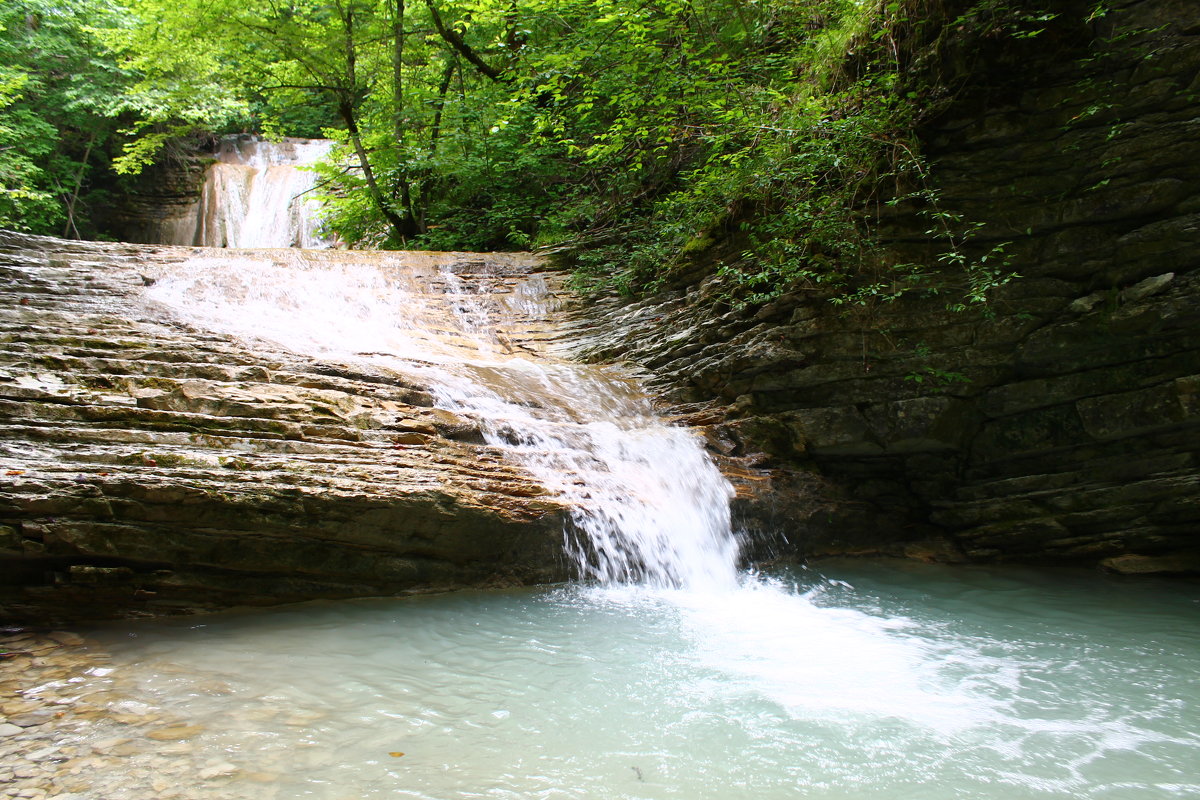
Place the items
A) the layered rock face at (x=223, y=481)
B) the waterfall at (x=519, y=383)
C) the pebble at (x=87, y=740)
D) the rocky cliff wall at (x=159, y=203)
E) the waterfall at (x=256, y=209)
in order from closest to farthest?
the pebble at (x=87, y=740)
the layered rock face at (x=223, y=481)
the waterfall at (x=519, y=383)
the waterfall at (x=256, y=209)
the rocky cliff wall at (x=159, y=203)

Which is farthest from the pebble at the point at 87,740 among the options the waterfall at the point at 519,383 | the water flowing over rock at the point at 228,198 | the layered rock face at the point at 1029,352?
the water flowing over rock at the point at 228,198

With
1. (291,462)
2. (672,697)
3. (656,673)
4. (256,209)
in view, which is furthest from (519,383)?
(256,209)

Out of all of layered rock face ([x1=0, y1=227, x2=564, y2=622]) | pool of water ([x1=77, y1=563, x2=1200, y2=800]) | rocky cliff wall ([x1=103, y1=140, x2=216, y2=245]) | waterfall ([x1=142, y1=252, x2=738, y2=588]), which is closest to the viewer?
pool of water ([x1=77, y1=563, x2=1200, y2=800])

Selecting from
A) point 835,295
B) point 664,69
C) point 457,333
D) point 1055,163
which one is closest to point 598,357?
point 457,333

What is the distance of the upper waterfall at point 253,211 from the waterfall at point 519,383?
815cm

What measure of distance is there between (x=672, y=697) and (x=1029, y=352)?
4932 mm

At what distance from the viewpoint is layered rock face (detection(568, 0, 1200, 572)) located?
19.3 ft

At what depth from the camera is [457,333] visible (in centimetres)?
880

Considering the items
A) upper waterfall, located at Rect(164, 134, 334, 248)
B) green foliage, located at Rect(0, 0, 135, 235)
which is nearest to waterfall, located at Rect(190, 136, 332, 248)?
upper waterfall, located at Rect(164, 134, 334, 248)

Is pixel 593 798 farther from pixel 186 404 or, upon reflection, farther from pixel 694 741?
pixel 186 404

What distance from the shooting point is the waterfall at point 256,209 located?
56.5ft

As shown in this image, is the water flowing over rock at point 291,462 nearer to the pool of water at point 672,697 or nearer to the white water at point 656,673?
the white water at point 656,673

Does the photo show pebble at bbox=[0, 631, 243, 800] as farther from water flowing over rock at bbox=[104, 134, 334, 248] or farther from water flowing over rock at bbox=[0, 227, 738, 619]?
water flowing over rock at bbox=[104, 134, 334, 248]

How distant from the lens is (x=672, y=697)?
11.9 feet
